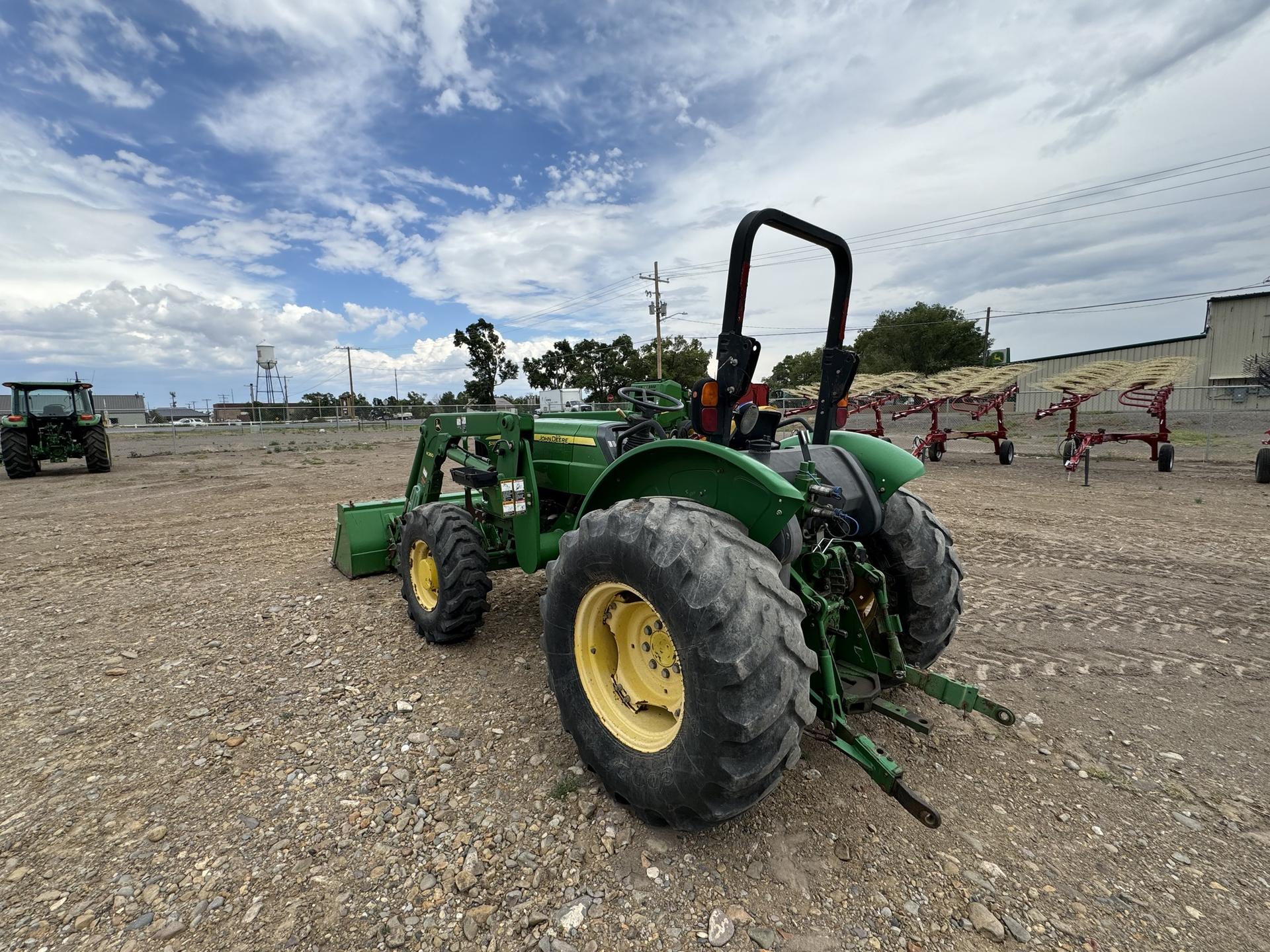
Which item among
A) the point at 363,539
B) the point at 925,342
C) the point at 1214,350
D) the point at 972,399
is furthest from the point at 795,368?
the point at 363,539

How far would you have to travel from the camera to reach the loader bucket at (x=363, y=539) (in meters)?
5.22

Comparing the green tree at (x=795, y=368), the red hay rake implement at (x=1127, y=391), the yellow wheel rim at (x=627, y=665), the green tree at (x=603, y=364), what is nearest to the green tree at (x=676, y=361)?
the green tree at (x=603, y=364)

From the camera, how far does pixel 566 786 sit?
8.07 ft

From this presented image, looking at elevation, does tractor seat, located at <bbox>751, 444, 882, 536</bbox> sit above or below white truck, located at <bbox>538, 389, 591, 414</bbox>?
below

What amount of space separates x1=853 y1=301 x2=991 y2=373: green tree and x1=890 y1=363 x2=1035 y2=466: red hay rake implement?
84.5ft

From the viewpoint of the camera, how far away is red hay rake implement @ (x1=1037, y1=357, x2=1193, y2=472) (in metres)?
12.5

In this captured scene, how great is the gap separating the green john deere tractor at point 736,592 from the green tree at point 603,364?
4311 centimetres

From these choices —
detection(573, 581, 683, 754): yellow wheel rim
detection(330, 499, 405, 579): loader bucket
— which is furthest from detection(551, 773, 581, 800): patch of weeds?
detection(330, 499, 405, 579): loader bucket

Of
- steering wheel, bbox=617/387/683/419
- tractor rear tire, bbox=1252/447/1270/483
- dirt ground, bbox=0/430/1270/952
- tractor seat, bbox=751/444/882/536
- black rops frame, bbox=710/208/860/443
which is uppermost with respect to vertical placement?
black rops frame, bbox=710/208/860/443

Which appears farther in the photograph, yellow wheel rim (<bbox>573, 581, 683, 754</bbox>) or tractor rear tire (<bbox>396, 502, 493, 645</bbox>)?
tractor rear tire (<bbox>396, 502, 493, 645</bbox>)

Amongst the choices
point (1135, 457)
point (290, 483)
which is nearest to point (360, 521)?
point (290, 483)

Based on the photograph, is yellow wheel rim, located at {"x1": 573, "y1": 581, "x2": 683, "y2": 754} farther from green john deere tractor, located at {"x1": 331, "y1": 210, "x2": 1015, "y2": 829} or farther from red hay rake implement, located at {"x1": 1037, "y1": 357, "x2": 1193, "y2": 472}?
red hay rake implement, located at {"x1": 1037, "y1": 357, "x2": 1193, "y2": 472}

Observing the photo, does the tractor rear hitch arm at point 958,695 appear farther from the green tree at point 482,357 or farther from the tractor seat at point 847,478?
the green tree at point 482,357

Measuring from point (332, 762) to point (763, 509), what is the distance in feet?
7.34
